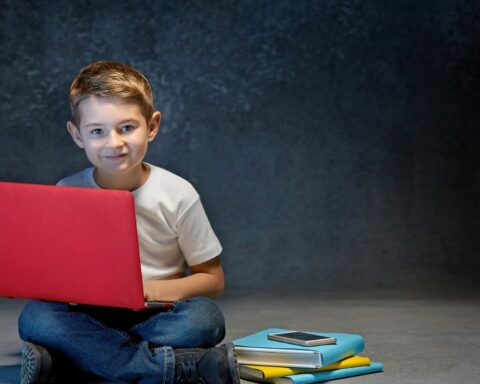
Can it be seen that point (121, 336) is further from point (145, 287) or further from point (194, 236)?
point (194, 236)

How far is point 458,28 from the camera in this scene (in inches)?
140

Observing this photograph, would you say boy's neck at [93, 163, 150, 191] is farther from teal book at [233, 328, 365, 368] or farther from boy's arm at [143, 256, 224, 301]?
teal book at [233, 328, 365, 368]

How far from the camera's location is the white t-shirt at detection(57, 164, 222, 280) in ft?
6.82

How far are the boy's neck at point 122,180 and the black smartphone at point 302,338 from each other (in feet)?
1.48

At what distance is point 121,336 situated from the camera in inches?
73.4

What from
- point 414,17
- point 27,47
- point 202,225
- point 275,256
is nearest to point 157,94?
point 27,47

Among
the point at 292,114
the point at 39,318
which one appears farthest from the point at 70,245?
the point at 292,114

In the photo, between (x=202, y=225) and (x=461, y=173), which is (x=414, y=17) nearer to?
(x=461, y=173)

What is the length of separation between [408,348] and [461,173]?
1367 mm

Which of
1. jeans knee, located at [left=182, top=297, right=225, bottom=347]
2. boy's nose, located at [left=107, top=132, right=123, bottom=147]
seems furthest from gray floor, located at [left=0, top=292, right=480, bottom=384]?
boy's nose, located at [left=107, top=132, right=123, bottom=147]

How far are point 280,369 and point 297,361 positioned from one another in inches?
1.6

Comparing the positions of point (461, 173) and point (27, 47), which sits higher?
point (27, 47)

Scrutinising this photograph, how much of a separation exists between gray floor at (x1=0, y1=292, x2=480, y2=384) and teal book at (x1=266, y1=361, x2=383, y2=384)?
19 millimetres

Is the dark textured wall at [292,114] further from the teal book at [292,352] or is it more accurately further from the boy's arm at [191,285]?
the teal book at [292,352]
